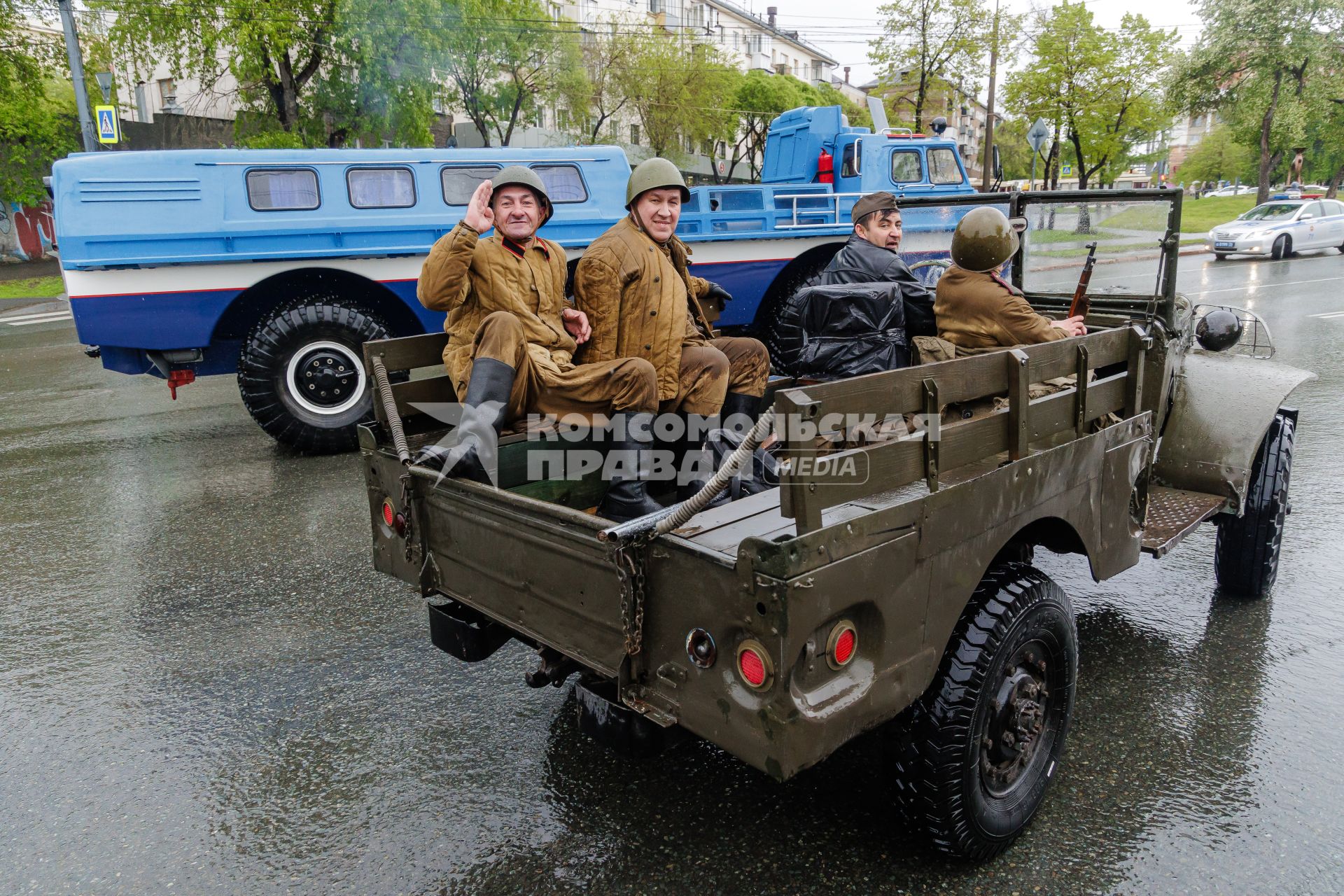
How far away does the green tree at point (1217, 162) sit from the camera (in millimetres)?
68938

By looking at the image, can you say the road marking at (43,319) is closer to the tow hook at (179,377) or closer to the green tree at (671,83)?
the tow hook at (179,377)

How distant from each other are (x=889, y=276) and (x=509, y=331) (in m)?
1.65

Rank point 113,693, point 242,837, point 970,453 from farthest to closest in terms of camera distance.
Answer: point 113,693, point 242,837, point 970,453

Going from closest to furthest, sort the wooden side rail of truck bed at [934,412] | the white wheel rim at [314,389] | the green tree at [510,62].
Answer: the wooden side rail of truck bed at [934,412]
the white wheel rim at [314,389]
the green tree at [510,62]

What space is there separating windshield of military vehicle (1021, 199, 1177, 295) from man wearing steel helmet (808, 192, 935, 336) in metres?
0.84

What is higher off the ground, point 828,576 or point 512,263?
point 512,263

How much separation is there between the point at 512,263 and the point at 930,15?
103ft

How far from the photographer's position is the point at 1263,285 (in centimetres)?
1680

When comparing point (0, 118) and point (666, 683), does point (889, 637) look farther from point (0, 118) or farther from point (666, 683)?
point (0, 118)

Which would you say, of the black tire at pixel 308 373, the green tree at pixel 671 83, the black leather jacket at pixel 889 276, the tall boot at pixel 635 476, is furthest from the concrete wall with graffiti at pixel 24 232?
the tall boot at pixel 635 476

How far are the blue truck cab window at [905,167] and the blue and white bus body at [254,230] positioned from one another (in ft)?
10.4

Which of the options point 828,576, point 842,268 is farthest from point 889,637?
point 842,268

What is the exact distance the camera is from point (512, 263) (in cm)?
370

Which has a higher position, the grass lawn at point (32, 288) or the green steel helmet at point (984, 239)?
the green steel helmet at point (984, 239)
